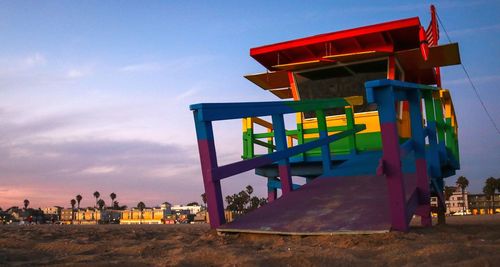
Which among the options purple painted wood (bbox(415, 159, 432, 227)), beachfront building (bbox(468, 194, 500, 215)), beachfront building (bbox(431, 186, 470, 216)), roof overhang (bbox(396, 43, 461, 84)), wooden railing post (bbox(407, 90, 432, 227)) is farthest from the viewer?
beachfront building (bbox(431, 186, 470, 216))

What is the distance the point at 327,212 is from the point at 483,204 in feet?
309

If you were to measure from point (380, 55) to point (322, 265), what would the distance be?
9338 millimetres

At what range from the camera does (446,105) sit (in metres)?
11.6

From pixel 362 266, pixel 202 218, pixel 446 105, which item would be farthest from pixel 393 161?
pixel 202 218

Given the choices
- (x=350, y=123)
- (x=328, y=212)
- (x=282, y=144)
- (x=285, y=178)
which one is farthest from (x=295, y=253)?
(x=350, y=123)

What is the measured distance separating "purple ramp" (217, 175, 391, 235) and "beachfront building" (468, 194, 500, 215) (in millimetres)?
82460

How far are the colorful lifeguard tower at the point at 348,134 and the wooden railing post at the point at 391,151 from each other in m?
0.01

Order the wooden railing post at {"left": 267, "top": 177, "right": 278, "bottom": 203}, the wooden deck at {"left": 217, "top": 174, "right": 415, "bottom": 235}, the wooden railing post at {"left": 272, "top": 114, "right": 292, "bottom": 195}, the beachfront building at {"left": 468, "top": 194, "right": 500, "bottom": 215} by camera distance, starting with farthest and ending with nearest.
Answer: the beachfront building at {"left": 468, "top": 194, "right": 500, "bottom": 215} → the wooden railing post at {"left": 267, "top": 177, "right": 278, "bottom": 203} → the wooden railing post at {"left": 272, "top": 114, "right": 292, "bottom": 195} → the wooden deck at {"left": 217, "top": 174, "right": 415, "bottom": 235}

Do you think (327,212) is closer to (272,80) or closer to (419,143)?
(419,143)

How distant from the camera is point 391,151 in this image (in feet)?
17.7

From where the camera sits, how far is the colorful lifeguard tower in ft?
19.2

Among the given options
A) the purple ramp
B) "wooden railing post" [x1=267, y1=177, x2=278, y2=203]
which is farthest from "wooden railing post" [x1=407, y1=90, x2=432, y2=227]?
"wooden railing post" [x1=267, y1=177, x2=278, y2=203]

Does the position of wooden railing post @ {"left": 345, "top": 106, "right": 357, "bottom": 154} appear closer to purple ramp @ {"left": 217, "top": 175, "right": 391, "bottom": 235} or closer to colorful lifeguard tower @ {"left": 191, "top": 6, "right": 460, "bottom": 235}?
colorful lifeguard tower @ {"left": 191, "top": 6, "right": 460, "bottom": 235}

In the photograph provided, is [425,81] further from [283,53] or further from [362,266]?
[362,266]
